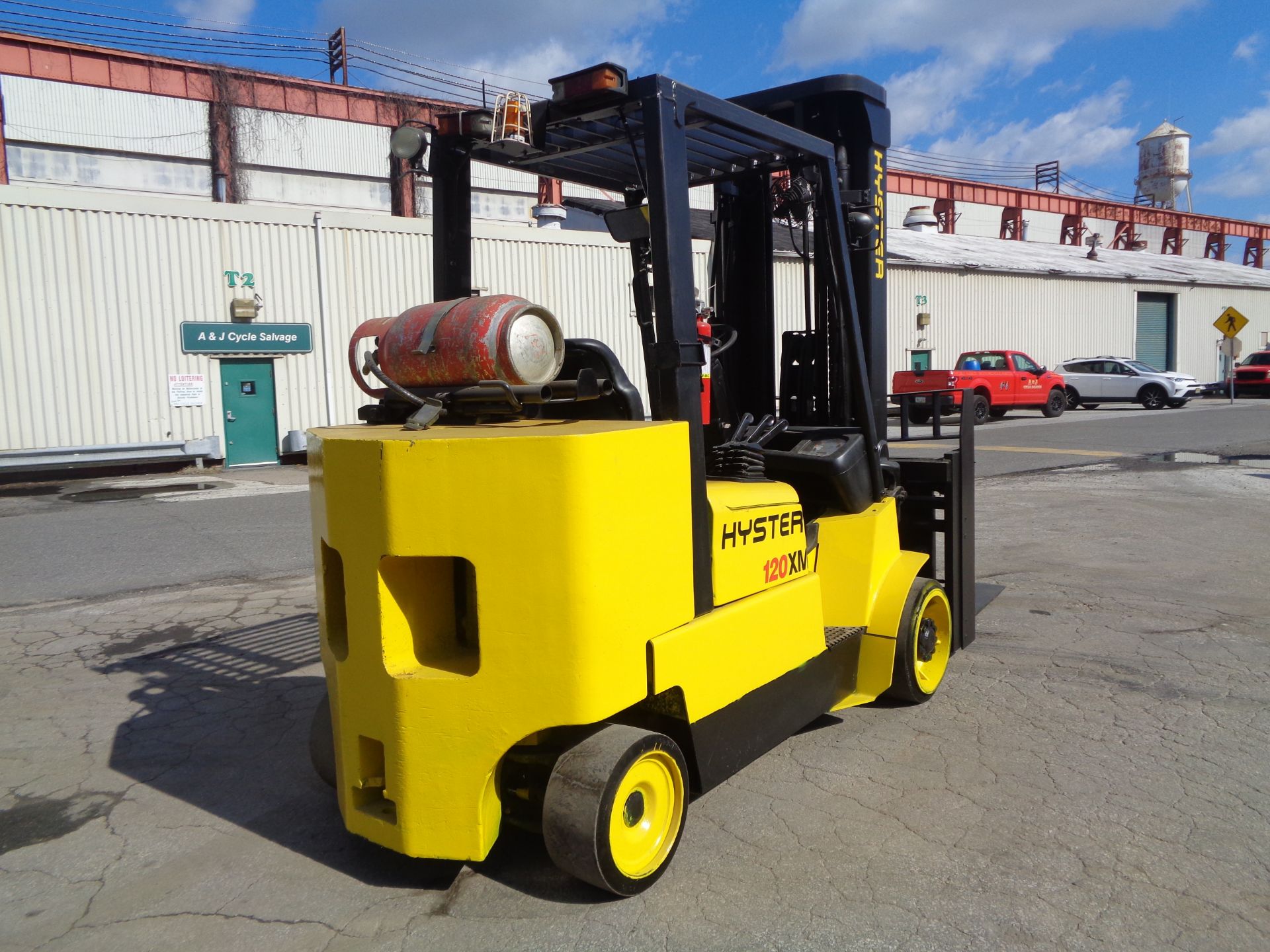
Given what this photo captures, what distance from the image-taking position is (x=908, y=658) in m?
4.55

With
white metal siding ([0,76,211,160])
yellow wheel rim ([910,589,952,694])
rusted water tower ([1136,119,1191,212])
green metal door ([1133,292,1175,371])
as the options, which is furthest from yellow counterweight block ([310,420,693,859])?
rusted water tower ([1136,119,1191,212])

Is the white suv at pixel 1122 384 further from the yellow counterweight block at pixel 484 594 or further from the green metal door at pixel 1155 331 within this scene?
the yellow counterweight block at pixel 484 594

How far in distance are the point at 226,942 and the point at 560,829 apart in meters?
1.03

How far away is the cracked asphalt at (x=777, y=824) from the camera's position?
116 inches

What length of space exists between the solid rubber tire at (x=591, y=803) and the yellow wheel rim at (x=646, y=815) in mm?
33

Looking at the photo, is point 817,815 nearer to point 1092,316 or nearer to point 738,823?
point 738,823

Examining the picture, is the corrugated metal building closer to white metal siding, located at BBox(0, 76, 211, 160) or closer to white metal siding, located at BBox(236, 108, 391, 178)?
white metal siding, located at BBox(236, 108, 391, 178)

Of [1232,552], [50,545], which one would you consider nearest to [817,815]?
[1232,552]

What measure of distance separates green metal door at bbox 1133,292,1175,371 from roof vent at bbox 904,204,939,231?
28.9 ft

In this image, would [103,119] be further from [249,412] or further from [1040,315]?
[1040,315]

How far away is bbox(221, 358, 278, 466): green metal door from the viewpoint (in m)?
19.0

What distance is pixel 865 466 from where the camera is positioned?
4.45m

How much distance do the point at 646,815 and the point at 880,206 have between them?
9.99 feet

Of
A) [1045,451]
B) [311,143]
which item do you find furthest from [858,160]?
[311,143]
